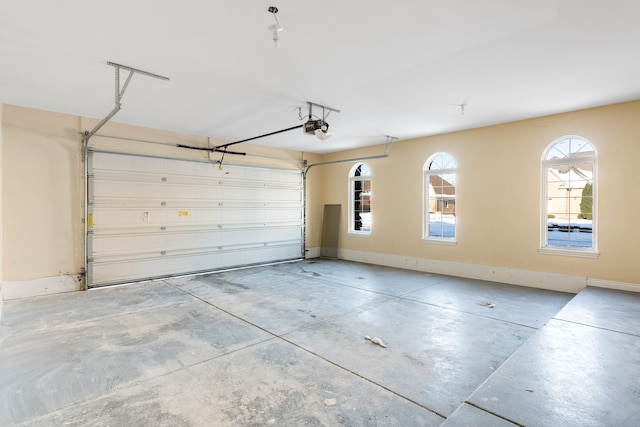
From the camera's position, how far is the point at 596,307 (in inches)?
151

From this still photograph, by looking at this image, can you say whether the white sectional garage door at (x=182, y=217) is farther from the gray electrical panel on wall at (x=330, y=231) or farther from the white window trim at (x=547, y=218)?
the white window trim at (x=547, y=218)

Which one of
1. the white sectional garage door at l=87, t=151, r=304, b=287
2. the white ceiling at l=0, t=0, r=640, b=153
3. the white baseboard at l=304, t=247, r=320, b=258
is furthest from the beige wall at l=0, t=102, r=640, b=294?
the white baseboard at l=304, t=247, r=320, b=258

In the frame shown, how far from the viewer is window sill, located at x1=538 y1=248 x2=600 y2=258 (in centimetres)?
476

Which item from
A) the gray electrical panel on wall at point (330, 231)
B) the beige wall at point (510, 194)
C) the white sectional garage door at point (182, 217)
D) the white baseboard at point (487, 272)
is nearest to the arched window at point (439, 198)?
the beige wall at point (510, 194)

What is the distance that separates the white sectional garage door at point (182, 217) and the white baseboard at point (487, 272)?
7.54 ft

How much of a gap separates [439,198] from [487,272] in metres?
1.68

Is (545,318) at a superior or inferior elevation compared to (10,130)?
inferior

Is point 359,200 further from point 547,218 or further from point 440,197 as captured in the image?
point 547,218

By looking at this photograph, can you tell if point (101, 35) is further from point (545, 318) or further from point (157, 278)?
point (545, 318)

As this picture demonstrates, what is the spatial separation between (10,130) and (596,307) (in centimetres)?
806

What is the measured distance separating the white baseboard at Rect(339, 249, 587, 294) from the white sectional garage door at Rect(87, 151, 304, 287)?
7.54 ft

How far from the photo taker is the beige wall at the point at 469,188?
4.56 metres

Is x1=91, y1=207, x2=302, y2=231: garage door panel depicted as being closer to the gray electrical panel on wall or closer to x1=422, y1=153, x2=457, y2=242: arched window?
the gray electrical panel on wall

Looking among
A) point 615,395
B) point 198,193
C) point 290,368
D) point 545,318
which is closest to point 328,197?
point 198,193
